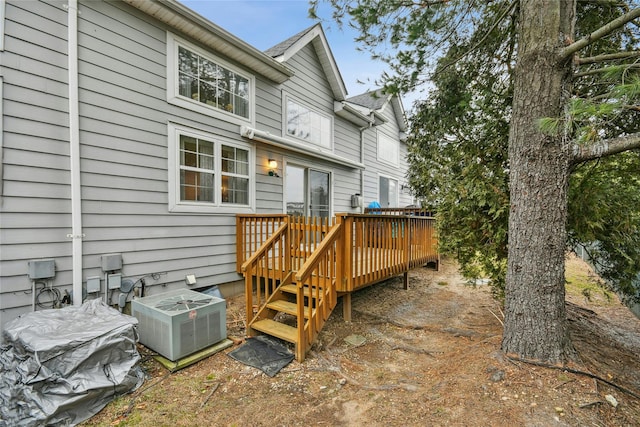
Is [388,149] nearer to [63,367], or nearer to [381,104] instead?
[381,104]

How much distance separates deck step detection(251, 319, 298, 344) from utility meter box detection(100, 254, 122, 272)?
6.55 feet

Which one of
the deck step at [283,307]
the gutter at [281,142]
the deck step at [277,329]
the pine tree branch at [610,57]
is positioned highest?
the gutter at [281,142]

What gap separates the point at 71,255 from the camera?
3484mm

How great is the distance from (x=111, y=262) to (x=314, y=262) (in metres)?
2.74

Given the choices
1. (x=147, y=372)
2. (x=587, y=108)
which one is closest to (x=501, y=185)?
(x=587, y=108)

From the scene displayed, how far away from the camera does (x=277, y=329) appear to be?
3.56 meters

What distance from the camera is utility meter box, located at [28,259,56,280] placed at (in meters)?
3.17

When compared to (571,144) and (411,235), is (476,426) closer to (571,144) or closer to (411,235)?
(571,144)

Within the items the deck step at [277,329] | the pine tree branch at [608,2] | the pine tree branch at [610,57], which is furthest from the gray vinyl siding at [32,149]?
the pine tree branch at [608,2]

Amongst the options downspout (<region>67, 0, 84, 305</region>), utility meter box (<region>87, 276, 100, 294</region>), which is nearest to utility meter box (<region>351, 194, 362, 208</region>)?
utility meter box (<region>87, 276, 100, 294</region>)

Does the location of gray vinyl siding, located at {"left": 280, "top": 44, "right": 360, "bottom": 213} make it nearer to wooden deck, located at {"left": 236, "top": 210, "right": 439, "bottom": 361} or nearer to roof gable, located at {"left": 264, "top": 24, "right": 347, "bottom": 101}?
roof gable, located at {"left": 264, "top": 24, "right": 347, "bottom": 101}

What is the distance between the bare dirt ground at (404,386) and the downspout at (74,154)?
1433mm

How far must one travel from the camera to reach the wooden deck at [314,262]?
134 inches

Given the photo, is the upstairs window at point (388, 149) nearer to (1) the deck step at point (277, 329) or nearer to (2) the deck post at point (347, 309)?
(2) the deck post at point (347, 309)
